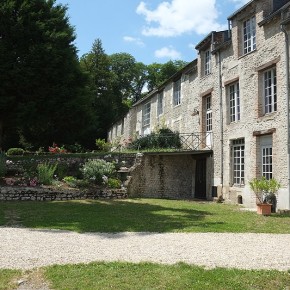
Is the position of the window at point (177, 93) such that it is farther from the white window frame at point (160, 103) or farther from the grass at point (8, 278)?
the grass at point (8, 278)

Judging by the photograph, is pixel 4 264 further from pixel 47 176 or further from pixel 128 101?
pixel 128 101

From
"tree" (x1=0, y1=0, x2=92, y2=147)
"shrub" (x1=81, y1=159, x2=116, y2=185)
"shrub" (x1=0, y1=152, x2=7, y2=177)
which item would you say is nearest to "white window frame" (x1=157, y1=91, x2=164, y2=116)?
"tree" (x1=0, y1=0, x2=92, y2=147)

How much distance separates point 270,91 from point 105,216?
8.17 meters

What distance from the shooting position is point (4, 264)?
19.6ft

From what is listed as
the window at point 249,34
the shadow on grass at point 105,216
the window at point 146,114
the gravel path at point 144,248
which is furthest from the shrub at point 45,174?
the window at point 146,114

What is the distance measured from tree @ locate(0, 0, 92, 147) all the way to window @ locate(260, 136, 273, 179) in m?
11.3

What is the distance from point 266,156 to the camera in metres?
15.0

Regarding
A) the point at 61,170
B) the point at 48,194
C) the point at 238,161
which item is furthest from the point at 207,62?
the point at 48,194

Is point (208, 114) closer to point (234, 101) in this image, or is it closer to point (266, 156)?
point (234, 101)

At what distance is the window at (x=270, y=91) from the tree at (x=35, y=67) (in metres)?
11.1

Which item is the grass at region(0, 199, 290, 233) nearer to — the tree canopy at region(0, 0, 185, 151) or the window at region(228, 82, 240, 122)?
the window at region(228, 82, 240, 122)

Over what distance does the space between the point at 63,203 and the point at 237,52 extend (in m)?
9.73

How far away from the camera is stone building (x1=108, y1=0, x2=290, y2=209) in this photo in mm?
14164

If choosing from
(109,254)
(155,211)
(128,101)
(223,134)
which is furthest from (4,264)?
(128,101)
